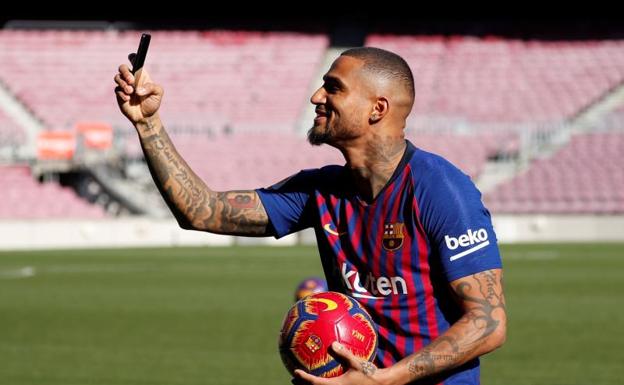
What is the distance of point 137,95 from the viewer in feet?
15.2

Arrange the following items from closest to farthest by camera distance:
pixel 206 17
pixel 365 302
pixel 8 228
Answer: pixel 365 302 < pixel 8 228 < pixel 206 17

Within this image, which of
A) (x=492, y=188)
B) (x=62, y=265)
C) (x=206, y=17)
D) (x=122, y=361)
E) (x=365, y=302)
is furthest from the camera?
(x=206, y=17)

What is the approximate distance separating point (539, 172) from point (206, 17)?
15.9 meters

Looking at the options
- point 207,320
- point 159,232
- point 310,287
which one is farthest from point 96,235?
point 310,287

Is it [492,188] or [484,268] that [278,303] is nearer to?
[484,268]

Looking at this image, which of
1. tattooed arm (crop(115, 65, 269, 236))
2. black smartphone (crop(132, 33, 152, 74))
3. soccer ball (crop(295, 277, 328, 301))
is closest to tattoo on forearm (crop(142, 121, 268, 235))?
tattooed arm (crop(115, 65, 269, 236))

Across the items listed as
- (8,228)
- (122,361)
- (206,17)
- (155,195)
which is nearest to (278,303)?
(122,361)

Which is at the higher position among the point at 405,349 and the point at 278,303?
the point at 405,349

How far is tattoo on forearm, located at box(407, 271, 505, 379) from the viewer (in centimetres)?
413

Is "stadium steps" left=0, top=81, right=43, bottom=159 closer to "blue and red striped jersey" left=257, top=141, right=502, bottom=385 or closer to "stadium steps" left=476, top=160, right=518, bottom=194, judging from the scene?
"stadium steps" left=476, top=160, right=518, bottom=194

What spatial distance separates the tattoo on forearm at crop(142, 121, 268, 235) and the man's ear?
90 cm

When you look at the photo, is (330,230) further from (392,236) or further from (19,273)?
(19,273)

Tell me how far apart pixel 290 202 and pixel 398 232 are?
2.51ft

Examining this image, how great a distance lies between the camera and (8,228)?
3080cm
